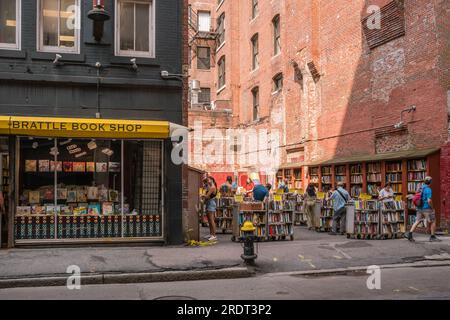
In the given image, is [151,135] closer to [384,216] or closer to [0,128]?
[0,128]

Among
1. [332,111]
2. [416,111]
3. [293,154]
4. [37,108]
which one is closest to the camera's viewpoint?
[37,108]

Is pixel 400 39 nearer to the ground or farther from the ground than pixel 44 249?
farther from the ground

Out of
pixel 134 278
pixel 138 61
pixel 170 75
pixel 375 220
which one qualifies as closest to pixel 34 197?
pixel 138 61

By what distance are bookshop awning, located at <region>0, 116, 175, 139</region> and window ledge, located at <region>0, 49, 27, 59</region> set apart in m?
1.77

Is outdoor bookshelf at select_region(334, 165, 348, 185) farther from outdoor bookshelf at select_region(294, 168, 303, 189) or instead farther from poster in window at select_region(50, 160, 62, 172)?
poster in window at select_region(50, 160, 62, 172)

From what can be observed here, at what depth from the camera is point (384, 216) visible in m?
15.6

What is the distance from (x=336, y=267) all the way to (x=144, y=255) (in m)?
4.42

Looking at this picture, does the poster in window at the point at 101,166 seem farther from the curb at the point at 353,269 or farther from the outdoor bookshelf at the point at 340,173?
the outdoor bookshelf at the point at 340,173

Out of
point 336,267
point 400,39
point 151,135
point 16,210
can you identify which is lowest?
point 336,267

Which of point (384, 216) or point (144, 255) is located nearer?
point (144, 255)

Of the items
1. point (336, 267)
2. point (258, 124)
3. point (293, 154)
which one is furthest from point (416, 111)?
point (258, 124)

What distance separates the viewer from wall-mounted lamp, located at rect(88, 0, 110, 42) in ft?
42.4

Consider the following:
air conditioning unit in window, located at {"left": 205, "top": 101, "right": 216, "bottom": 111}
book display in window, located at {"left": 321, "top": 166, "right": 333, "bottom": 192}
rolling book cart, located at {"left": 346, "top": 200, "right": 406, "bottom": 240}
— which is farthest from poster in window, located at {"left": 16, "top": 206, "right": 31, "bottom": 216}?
air conditioning unit in window, located at {"left": 205, "top": 101, "right": 216, "bottom": 111}

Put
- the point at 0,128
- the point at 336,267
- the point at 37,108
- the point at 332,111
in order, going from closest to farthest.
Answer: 1. the point at 336,267
2. the point at 0,128
3. the point at 37,108
4. the point at 332,111
